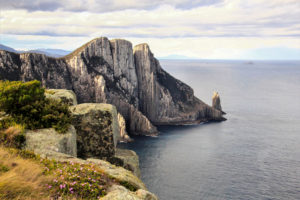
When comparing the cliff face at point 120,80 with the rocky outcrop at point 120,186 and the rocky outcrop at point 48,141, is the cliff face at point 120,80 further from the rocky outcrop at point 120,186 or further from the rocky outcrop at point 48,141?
the rocky outcrop at point 120,186

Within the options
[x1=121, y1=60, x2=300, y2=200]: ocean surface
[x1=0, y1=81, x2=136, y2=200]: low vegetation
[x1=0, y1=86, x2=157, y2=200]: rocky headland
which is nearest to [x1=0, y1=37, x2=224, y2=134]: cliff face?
[x1=121, y1=60, x2=300, y2=200]: ocean surface

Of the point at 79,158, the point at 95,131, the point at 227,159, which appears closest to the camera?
the point at 79,158

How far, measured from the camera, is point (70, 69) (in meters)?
118

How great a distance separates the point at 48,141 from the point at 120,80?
11283cm

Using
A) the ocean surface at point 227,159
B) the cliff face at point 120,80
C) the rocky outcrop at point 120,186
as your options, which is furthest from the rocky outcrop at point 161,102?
the rocky outcrop at point 120,186

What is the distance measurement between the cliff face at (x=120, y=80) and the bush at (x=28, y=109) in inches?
3525

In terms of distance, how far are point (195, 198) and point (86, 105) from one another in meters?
39.5

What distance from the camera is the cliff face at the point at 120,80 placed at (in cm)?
10688

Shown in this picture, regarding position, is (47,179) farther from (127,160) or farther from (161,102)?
(161,102)

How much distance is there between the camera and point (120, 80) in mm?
125625

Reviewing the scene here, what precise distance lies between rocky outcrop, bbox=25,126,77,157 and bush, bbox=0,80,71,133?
444mm

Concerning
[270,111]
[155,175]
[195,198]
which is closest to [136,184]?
[195,198]

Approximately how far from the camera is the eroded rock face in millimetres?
18562

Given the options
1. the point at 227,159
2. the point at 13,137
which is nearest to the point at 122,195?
the point at 13,137
